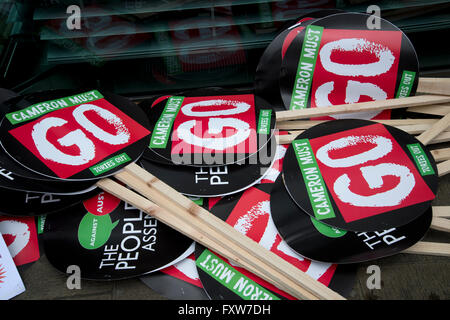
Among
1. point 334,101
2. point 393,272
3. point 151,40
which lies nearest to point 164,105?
point 151,40

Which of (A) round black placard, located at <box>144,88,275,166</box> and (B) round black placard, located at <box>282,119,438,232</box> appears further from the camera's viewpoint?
(A) round black placard, located at <box>144,88,275,166</box>

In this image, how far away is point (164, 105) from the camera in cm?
178

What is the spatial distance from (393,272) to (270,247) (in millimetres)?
438

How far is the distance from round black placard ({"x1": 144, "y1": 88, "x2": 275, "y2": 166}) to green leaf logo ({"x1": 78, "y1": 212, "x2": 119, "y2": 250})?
298 mm

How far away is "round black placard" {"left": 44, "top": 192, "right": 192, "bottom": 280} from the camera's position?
4.43 ft

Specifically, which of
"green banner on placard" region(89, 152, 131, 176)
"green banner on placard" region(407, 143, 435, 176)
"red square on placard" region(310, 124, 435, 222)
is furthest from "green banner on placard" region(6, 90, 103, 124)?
"green banner on placard" region(407, 143, 435, 176)

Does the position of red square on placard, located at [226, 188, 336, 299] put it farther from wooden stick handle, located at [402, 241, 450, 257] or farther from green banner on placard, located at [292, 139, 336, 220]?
wooden stick handle, located at [402, 241, 450, 257]

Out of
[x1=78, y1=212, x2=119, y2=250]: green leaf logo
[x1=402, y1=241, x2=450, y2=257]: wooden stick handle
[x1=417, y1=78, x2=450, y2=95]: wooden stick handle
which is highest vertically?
[x1=417, y1=78, x2=450, y2=95]: wooden stick handle

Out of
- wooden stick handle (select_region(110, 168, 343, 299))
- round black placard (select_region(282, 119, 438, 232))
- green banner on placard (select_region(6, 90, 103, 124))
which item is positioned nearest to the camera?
wooden stick handle (select_region(110, 168, 343, 299))

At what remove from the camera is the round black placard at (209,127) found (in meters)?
1.53

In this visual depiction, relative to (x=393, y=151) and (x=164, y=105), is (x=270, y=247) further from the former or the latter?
(x=164, y=105)

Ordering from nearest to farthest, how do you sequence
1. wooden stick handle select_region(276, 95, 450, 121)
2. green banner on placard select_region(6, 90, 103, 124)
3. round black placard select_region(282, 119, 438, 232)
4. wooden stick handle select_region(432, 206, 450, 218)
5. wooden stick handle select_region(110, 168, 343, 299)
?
wooden stick handle select_region(110, 168, 343, 299)
round black placard select_region(282, 119, 438, 232)
wooden stick handle select_region(432, 206, 450, 218)
green banner on placard select_region(6, 90, 103, 124)
wooden stick handle select_region(276, 95, 450, 121)

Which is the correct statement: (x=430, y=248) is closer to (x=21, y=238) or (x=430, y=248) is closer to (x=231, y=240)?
(x=231, y=240)

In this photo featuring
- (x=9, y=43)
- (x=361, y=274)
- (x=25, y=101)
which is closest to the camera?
(x=361, y=274)
